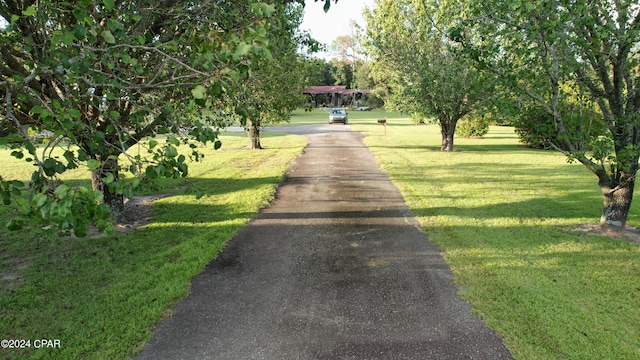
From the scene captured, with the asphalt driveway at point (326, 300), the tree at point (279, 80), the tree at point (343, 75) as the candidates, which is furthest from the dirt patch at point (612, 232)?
the tree at point (343, 75)

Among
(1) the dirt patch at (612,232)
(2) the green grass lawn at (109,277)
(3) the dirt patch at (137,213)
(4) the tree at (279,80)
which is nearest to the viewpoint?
(2) the green grass lawn at (109,277)

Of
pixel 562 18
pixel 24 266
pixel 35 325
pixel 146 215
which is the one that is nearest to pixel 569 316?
pixel 562 18

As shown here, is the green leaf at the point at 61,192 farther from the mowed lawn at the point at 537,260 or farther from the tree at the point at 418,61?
the tree at the point at 418,61

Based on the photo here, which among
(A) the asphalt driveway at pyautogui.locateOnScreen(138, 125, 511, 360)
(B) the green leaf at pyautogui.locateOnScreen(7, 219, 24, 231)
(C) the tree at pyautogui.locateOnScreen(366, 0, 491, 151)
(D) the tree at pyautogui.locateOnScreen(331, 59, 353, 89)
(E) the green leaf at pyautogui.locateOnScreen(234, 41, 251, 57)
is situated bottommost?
(A) the asphalt driveway at pyautogui.locateOnScreen(138, 125, 511, 360)

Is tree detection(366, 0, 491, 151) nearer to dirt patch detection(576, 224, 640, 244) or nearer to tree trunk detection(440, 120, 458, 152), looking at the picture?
tree trunk detection(440, 120, 458, 152)

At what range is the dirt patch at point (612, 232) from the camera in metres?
6.79

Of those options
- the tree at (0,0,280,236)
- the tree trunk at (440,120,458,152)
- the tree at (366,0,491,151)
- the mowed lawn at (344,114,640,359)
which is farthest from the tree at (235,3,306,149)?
the tree trunk at (440,120,458,152)

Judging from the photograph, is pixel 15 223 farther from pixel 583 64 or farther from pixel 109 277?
pixel 583 64

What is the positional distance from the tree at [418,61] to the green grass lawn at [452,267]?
6881 mm

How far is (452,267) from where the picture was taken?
5.46 m

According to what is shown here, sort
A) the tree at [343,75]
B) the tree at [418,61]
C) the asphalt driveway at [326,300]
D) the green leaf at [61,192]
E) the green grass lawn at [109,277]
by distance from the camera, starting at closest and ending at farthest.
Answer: the green leaf at [61,192]
the asphalt driveway at [326,300]
the green grass lawn at [109,277]
the tree at [418,61]
the tree at [343,75]

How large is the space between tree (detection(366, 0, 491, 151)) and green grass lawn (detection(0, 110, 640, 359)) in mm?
6881

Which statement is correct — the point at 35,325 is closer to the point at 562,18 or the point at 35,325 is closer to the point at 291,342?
the point at 291,342

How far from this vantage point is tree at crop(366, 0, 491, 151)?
16.4 m
